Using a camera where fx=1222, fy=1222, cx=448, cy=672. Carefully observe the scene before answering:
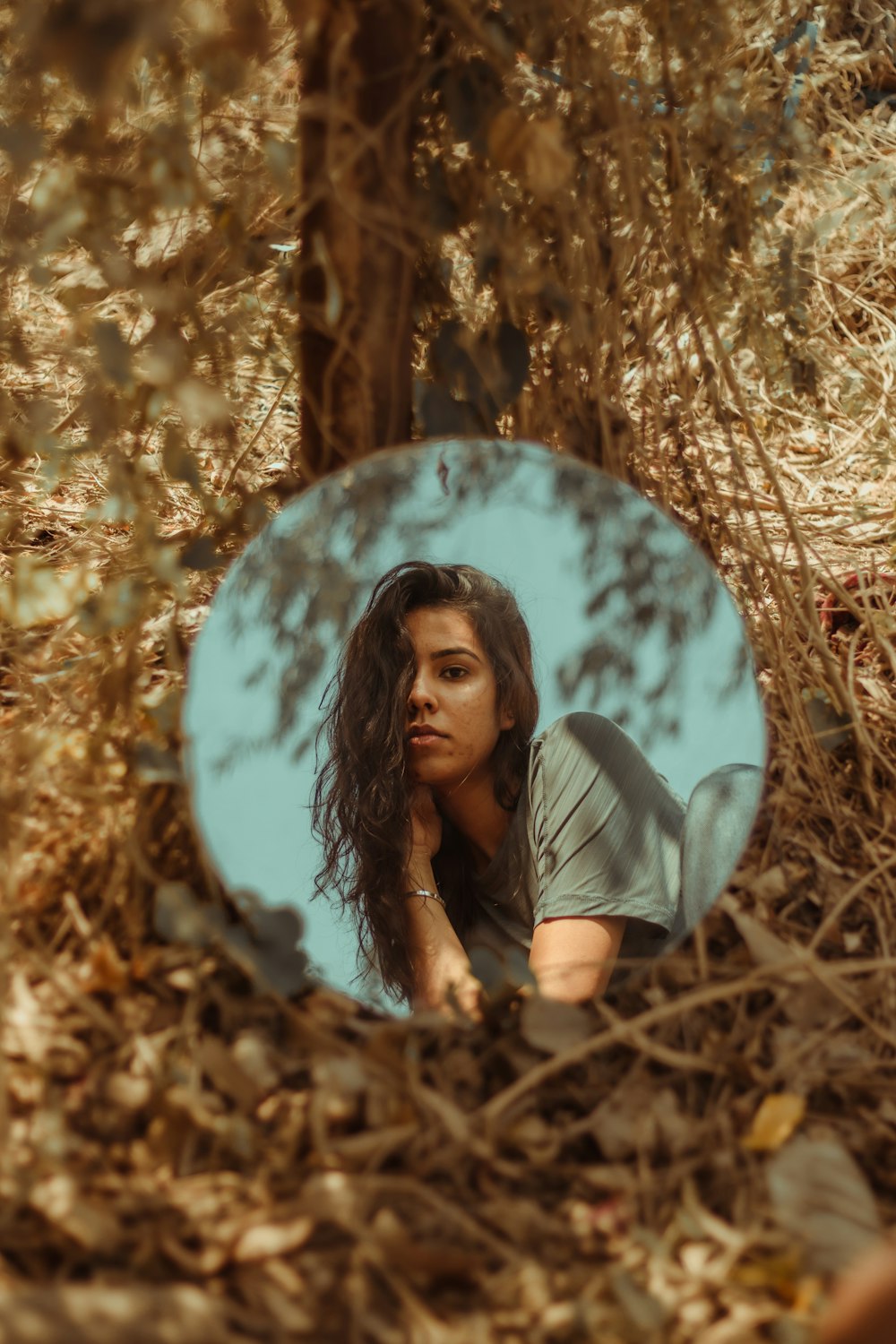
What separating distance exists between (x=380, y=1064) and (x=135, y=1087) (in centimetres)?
24

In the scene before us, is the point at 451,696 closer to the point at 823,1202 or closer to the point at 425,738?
the point at 425,738

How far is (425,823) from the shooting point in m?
1.64

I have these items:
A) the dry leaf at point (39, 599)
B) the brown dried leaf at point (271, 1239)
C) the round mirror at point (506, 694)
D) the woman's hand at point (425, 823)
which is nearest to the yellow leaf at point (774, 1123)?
the round mirror at point (506, 694)

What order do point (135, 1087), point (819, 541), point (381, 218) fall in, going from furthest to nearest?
point (819, 541) → point (381, 218) → point (135, 1087)

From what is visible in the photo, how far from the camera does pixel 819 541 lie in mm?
2363

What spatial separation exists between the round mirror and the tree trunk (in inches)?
4.5

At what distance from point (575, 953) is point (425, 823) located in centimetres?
28

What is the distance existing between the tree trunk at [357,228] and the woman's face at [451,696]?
27 cm

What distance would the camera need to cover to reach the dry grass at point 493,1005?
3.41ft

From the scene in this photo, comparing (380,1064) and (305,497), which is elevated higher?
(305,497)

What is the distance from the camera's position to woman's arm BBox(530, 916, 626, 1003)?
141 centimetres

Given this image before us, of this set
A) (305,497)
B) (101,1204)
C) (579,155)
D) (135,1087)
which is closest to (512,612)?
(305,497)

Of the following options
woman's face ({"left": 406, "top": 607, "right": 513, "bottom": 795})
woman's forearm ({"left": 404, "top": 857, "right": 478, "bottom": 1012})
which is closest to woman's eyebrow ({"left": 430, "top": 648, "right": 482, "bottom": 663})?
woman's face ({"left": 406, "top": 607, "right": 513, "bottom": 795})

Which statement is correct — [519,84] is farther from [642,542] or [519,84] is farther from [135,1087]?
[135,1087]
